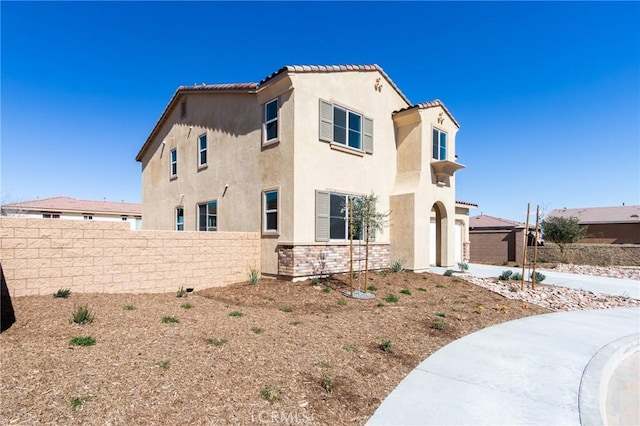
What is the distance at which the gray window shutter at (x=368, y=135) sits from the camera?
14.4 m

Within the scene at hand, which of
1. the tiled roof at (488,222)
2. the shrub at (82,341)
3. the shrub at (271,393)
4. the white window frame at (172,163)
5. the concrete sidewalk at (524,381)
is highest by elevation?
the white window frame at (172,163)

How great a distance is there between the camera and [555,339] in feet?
22.6

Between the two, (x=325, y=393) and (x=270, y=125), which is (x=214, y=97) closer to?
(x=270, y=125)

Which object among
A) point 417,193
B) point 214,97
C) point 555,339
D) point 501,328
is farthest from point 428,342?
point 214,97

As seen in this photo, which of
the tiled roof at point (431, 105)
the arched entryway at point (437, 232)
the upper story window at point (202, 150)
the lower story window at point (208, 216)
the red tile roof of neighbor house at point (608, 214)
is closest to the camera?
the tiled roof at point (431, 105)

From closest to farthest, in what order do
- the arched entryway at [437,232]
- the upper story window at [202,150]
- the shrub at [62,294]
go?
1. the shrub at [62,294]
2. the upper story window at [202,150]
3. the arched entryway at [437,232]

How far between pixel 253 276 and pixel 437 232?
10571 mm

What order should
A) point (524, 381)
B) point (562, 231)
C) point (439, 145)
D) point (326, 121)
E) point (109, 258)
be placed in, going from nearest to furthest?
1. point (524, 381)
2. point (109, 258)
3. point (326, 121)
4. point (439, 145)
5. point (562, 231)

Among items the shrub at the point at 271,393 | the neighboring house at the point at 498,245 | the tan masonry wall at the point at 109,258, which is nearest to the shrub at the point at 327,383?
the shrub at the point at 271,393

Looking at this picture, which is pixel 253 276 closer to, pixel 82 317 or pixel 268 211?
pixel 268 211

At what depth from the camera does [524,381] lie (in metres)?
4.92

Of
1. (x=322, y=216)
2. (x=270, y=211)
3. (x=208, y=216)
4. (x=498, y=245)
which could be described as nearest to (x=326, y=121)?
(x=322, y=216)

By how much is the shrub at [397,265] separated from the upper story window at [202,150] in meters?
10.3

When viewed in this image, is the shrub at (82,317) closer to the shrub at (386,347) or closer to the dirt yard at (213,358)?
the dirt yard at (213,358)
